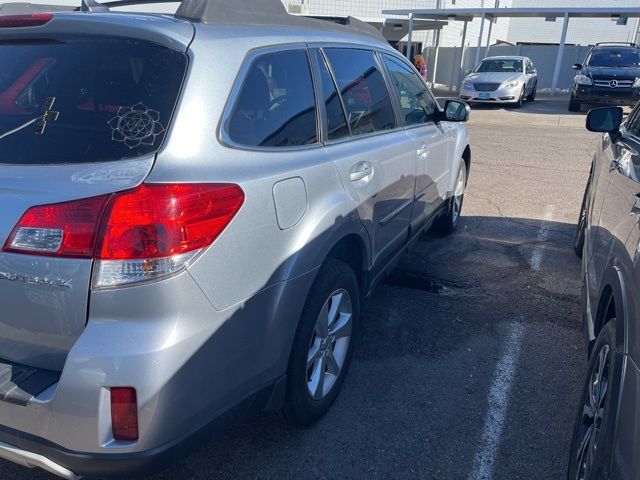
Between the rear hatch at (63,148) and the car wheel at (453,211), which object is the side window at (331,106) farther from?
the car wheel at (453,211)

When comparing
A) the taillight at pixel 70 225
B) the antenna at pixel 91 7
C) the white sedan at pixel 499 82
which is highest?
the antenna at pixel 91 7

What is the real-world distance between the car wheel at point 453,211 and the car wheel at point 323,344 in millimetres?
2733

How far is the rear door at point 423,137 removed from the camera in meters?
4.07

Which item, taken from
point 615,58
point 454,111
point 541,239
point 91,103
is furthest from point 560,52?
point 91,103

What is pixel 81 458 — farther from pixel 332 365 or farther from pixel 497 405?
pixel 497 405

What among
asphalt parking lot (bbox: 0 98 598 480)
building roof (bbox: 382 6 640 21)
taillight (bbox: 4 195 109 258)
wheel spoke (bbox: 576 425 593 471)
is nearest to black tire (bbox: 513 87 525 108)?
building roof (bbox: 382 6 640 21)

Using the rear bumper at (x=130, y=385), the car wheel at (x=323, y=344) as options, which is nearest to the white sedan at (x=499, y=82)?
the car wheel at (x=323, y=344)

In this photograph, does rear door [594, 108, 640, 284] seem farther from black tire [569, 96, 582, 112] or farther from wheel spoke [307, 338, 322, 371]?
black tire [569, 96, 582, 112]

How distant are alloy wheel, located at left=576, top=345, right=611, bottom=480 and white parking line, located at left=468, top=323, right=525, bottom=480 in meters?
0.49

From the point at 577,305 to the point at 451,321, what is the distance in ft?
3.61

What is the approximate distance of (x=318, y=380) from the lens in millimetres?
2852

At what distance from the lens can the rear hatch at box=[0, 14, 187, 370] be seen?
1.82m

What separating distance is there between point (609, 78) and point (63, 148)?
57.1 feet

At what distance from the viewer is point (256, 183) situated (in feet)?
6.92
